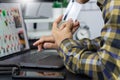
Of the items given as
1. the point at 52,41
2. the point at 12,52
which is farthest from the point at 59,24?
the point at 12,52

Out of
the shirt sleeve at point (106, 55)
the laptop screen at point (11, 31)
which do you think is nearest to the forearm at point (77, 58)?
the shirt sleeve at point (106, 55)

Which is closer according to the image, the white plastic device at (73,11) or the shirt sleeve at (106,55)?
the shirt sleeve at (106,55)

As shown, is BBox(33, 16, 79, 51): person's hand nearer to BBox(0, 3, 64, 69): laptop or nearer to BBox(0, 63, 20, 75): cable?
BBox(0, 3, 64, 69): laptop

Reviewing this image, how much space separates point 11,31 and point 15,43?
0.06 m

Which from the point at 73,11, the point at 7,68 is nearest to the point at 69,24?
the point at 73,11

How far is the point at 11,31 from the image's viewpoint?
122 cm

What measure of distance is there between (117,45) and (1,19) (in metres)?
0.59

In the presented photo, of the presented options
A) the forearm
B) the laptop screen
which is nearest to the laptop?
the laptop screen

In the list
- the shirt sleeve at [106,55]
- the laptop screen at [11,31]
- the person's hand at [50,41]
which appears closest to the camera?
the shirt sleeve at [106,55]

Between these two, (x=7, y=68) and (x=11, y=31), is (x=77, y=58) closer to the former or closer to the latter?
(x=7, y=68)

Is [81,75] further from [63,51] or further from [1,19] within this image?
[1,19]

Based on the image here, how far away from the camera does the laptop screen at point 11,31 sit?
116 cm

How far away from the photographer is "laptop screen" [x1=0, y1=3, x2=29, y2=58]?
1155 mm

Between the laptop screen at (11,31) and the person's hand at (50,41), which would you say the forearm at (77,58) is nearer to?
the person's hand at (50,41)
